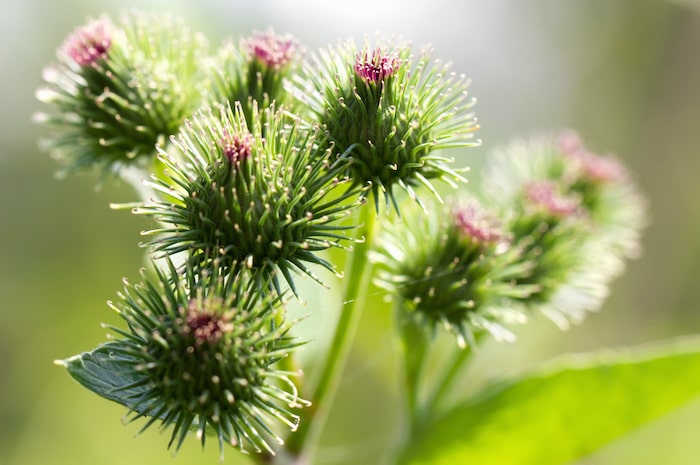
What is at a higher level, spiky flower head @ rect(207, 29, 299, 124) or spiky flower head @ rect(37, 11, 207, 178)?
spiky flower head @ rect(207, 29, 299, 124)

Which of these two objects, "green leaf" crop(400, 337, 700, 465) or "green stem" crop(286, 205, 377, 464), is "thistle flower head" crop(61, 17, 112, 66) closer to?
"green stem" crop(286, 205, 377, 464)

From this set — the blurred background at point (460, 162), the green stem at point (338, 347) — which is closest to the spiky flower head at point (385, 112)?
the green stem at point (338, 347)

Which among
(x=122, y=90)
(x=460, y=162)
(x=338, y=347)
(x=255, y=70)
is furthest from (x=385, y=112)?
(x=460, y=162)

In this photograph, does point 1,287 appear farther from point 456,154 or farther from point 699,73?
point 699,73

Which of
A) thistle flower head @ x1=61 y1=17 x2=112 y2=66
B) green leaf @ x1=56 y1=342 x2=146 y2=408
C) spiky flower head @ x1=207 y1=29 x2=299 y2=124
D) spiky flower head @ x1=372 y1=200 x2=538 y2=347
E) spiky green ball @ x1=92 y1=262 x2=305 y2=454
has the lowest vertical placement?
green leaf @ x1=56 y1=342 x2=146 y2=408

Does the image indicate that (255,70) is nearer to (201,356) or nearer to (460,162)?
(201,356)

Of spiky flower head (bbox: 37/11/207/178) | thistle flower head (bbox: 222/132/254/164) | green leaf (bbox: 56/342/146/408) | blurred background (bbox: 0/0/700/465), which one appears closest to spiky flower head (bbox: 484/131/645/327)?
→ blurred background (bbox: 0/0/700/465)
